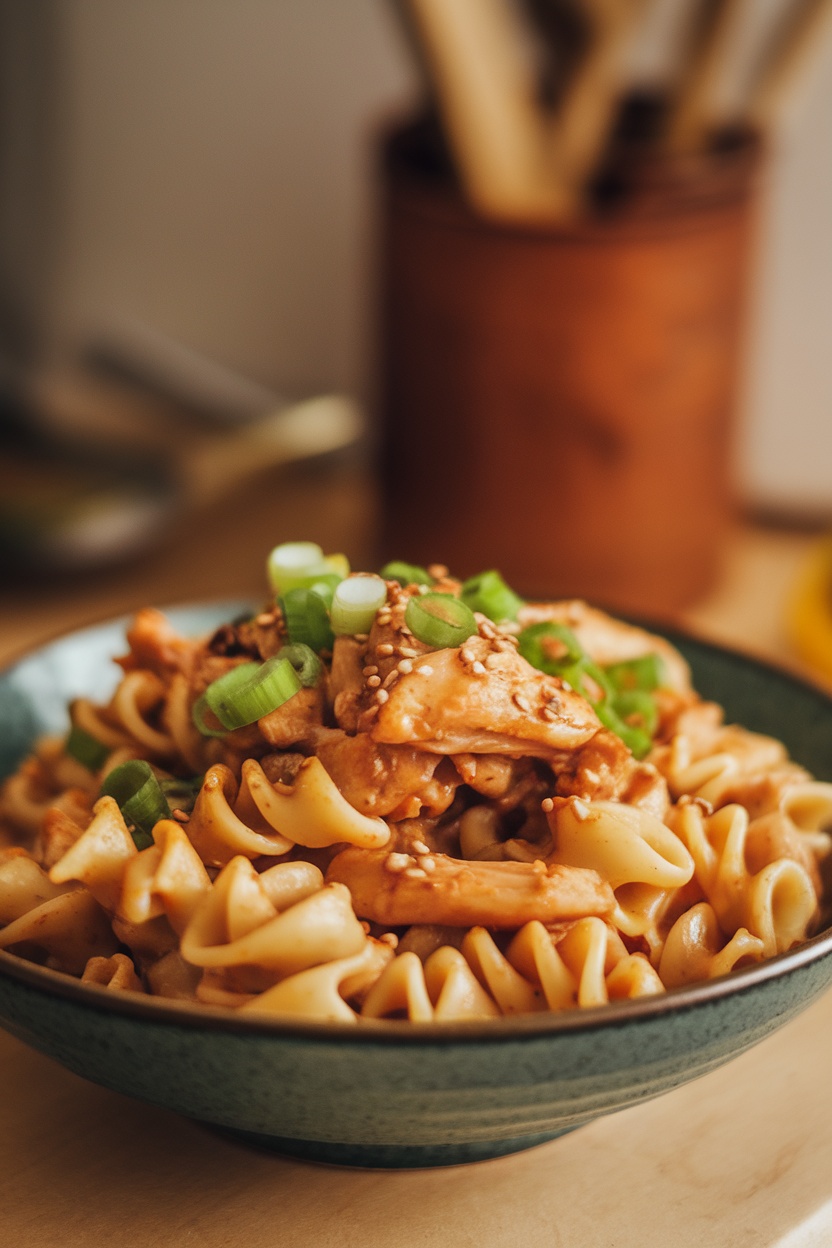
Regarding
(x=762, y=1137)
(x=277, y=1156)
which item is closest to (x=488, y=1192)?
(x=277, y=1156)

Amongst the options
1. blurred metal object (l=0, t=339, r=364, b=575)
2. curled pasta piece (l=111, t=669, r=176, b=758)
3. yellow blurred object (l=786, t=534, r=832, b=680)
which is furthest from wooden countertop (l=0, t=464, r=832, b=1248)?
blurred metal object (l=0, t=339, r=364, b=575)

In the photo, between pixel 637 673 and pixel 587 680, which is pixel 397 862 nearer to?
pixel 587 680

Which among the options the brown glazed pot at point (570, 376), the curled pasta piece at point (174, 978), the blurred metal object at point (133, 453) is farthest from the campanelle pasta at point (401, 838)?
the blurred metal object at point (133, 453)

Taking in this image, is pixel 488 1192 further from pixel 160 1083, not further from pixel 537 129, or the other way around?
pixel 537 129

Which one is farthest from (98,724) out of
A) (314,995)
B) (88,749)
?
(314,995)

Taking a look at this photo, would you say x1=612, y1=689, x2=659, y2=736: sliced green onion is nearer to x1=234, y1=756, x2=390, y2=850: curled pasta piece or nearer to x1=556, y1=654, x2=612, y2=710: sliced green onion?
x1=556, y1=654, x2=612, y2=710: sliced green onion
